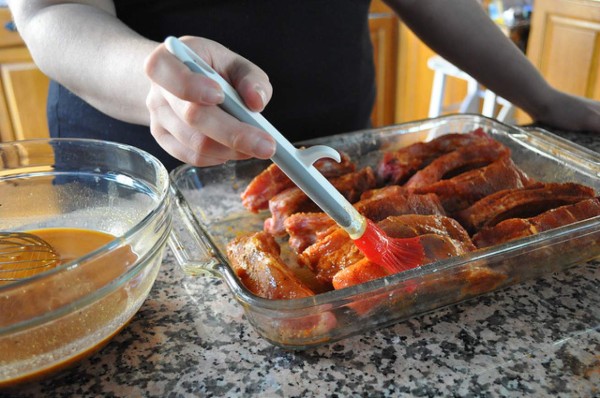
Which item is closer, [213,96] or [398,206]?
[213,96]

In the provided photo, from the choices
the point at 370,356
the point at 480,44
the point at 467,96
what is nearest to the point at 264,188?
the point at 370,356

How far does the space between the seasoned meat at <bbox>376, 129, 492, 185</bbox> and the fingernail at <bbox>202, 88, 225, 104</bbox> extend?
614 millimetres

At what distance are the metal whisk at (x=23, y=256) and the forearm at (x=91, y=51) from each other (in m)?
0.26

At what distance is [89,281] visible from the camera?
1.81 feet

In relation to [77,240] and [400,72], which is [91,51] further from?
[400,72]

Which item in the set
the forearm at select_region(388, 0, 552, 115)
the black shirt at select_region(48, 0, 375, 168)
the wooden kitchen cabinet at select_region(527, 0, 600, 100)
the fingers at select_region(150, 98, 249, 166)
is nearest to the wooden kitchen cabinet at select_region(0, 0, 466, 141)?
the wooden kitchen cabinet at select_region(527, 0, 600, 100)

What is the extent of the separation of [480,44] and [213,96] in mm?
1043

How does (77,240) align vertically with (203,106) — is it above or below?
below

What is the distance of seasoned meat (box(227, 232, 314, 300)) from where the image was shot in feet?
2.24

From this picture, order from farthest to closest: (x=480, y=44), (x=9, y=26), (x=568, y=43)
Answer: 1. (x=568, y=43)
2. (x=9, y=26)
3. (x=480, y=44)

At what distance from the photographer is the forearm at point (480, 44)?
4.47 ft

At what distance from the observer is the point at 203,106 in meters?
0.56

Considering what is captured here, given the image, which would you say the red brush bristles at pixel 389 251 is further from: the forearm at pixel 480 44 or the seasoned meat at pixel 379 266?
the forearm at pixel 480 44

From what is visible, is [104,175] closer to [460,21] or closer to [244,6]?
[244,6]
